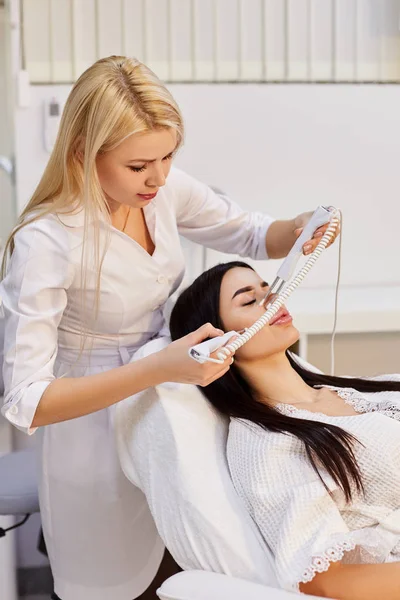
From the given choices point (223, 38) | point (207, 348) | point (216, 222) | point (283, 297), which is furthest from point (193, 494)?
point (223, 38)

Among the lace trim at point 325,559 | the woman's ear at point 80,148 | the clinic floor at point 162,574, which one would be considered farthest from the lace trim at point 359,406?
the clinic floor at point 162,574

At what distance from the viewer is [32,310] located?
1513 mm

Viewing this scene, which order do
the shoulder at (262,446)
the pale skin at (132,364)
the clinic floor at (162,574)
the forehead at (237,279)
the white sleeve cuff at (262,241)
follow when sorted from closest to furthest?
the pale skin at (132,364)
the shoulder at (262,446)
the forehead at (237,279)
the white sleeve cuff at (262,241)
the clinic floor at (162,574)

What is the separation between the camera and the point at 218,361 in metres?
1.33

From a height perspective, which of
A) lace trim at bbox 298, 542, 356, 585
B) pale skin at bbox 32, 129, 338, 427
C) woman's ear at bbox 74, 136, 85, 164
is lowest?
lace trim at bbox 298, 542, 356, 585

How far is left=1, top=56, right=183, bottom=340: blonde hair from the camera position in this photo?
1.46 metres

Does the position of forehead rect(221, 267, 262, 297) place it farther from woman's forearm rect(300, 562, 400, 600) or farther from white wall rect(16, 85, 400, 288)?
white wall rect(16, 85, 400, 288)

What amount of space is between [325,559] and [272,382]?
18.4 inches

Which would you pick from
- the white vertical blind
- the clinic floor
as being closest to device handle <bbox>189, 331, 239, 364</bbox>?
the clinic floor

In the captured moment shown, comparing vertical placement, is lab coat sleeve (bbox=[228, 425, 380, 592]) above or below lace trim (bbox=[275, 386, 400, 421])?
below

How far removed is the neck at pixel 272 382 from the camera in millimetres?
1724

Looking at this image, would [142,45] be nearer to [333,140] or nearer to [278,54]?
[278,54]

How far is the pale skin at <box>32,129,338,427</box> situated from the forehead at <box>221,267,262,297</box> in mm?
288

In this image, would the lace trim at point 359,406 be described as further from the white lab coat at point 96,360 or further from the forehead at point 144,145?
the forehead at point 144,145
